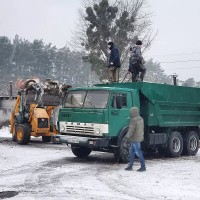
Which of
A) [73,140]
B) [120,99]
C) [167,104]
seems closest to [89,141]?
[73,140]

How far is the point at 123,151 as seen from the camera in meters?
13.4

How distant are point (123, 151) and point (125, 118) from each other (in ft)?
3.40

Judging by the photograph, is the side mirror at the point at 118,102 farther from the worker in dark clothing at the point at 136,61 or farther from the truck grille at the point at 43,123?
the truck grille at the point at 43,123

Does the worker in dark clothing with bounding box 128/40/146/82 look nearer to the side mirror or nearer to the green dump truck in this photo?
the green dump truck

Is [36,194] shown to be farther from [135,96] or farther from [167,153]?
[167,153]

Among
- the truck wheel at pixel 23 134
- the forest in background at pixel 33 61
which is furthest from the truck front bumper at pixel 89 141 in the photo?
the forest in background at pixel 33 61

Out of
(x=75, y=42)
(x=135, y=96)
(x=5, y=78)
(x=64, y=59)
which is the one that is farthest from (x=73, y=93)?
(x=64, y=59)

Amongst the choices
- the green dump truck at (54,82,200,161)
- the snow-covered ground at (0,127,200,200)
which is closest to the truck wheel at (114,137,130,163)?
the green dump truck at (54,82,200,161)

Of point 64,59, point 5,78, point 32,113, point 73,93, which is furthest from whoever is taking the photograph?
point 64,59

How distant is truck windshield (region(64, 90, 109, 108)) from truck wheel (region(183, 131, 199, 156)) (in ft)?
14.8

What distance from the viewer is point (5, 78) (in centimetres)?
6234

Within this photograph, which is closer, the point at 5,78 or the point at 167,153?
the point at 167,153

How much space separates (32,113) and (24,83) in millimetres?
1653

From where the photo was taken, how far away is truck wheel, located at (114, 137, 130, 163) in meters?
13.3
